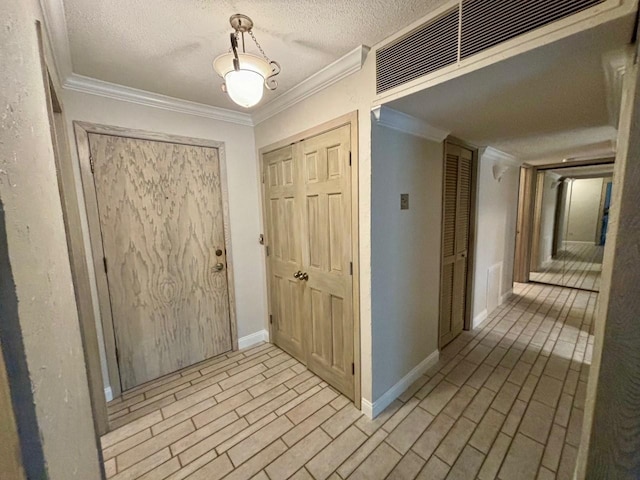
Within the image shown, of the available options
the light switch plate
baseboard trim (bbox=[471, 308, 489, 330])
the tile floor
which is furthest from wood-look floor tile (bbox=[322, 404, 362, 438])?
baseboard trim (bbox=[471, 308, 489, 330])

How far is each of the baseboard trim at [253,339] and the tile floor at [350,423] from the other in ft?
0.46

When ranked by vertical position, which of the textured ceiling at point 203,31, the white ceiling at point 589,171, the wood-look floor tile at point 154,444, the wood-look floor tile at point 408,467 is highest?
the textured ceiling at point 203,31

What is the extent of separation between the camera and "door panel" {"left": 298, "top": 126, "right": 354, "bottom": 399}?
177 cm

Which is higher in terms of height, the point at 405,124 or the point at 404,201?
the point at 405,124

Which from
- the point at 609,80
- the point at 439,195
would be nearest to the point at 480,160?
the point at 439,195

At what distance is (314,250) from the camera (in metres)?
2.06

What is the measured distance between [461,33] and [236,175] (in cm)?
199

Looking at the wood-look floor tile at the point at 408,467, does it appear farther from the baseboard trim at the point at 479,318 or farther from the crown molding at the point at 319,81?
the crown molding at the point at 319,81

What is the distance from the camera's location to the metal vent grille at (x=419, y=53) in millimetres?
1170

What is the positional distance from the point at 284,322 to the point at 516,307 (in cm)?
321

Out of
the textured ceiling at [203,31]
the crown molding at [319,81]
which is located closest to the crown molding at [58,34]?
the textured ceiling at [203,31]

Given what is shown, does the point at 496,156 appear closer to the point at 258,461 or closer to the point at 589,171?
the point at 589,171

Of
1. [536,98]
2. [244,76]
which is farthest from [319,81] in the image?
[536,98]

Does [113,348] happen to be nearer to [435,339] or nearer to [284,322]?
[284,322]
